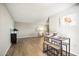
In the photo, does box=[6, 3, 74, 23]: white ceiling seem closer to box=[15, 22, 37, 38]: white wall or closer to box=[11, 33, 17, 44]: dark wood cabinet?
box=[15, 22, 37, 38]: white wall

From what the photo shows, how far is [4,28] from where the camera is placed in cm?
195

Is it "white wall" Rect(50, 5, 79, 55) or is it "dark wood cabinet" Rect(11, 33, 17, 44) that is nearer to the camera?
"white wall" Rect(50, 5, 79, 55)

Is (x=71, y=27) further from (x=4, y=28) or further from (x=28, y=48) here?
(x=4, y=28)

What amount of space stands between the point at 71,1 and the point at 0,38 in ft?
4.14

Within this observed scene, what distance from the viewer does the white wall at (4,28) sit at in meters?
1.87

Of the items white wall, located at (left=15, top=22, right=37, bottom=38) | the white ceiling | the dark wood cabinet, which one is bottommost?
the dark wood cabinet

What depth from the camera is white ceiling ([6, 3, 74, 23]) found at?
1850 millimetres

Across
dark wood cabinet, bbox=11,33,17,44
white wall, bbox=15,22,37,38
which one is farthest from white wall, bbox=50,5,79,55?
dark wood cabinet, bbox=11,33,17,44

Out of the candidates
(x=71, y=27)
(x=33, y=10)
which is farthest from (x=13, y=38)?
(x=71, y=27)

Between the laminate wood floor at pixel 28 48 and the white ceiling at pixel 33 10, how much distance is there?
13.7 inches

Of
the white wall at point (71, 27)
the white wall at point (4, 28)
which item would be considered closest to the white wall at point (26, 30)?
the white wall at point (4, 28)

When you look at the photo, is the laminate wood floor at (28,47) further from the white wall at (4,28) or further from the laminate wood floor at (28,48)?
the white wall at (4,28)

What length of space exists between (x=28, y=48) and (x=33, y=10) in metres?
0.65

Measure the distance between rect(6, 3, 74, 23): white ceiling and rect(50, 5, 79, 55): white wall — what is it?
3.3 inches
